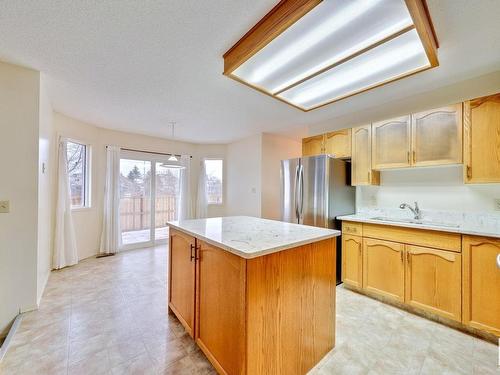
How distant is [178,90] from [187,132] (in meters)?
1.90

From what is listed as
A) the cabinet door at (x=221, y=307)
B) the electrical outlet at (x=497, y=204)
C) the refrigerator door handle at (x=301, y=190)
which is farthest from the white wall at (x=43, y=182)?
the electrical outlet at (x=497, y=204)

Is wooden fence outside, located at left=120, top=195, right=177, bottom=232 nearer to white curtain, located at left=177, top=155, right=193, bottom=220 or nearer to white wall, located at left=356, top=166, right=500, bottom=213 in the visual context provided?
white curtain, located at left=177, top=155, right=193, bottom=220

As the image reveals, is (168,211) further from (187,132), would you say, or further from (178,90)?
(178,90)

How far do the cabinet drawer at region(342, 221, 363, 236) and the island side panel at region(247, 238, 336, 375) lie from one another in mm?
1107

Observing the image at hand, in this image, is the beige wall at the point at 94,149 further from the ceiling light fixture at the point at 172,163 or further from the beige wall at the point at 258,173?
the beige wall at the point at 258,173

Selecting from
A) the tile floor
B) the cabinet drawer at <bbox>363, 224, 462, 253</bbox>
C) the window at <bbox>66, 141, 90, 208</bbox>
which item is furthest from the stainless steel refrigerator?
the window at <bbox>66, 141, 90, 208</bbox>

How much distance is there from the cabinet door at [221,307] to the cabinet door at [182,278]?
0.12 m

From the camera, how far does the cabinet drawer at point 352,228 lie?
262 centimetres

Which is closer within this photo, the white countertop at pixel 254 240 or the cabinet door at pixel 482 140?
the white countertop at pixel 254 240

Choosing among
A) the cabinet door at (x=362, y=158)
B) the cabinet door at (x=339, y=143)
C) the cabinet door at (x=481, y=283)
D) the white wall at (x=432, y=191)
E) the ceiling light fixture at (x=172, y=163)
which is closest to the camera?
the cabinet door at (x=481, y=283)

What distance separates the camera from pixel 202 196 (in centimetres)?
530

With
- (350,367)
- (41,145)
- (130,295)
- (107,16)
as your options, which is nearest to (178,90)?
(107,16)

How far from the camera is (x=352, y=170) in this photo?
2.97 metres

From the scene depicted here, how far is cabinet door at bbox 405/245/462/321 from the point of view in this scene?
1949mm
